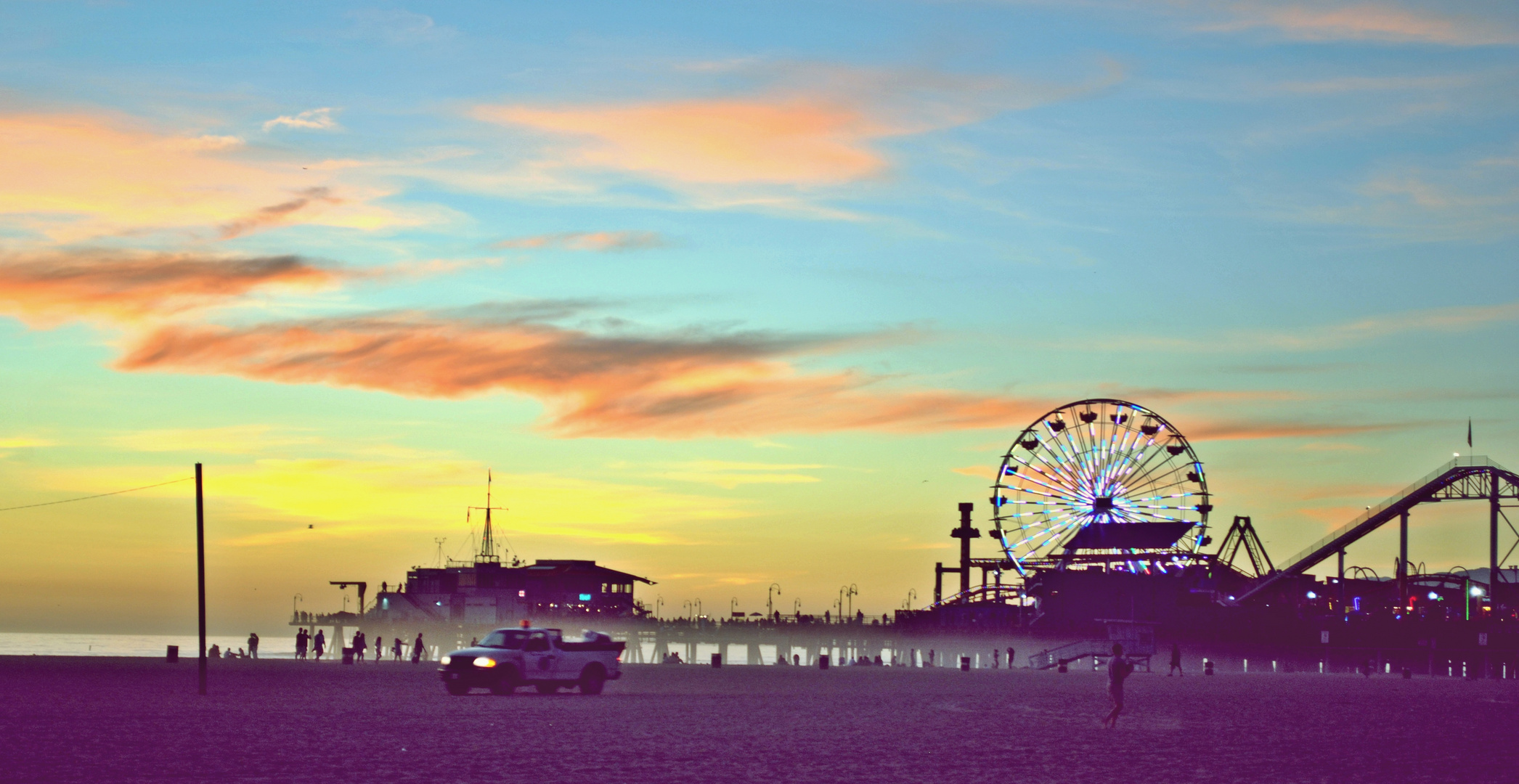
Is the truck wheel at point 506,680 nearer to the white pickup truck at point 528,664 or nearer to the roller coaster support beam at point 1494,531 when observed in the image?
the white pickup truck at point 528,664

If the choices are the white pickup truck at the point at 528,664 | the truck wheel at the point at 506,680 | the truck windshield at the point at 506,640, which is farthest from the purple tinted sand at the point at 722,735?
the truck windshield at the point at 506,640

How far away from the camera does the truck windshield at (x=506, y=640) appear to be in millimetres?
36875

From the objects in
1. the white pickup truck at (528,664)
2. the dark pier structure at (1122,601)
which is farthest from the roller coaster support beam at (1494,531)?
the white pickup truck at (528,664)

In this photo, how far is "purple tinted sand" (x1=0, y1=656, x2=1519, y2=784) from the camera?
57.1 feet

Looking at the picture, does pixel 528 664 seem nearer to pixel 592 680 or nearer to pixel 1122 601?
pixel 592 680

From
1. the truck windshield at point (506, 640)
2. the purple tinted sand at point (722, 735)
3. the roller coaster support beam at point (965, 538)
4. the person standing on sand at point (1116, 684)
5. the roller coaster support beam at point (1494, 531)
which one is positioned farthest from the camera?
the roller coaster support beam at point (965, 538)

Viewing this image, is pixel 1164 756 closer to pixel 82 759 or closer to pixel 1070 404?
pixel 82 759

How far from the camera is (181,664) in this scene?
6331cm

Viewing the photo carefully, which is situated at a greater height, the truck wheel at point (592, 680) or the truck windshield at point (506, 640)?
the truck windshield at point (506, 640)

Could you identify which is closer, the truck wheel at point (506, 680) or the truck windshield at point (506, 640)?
the truck wheel at point (506, 680)

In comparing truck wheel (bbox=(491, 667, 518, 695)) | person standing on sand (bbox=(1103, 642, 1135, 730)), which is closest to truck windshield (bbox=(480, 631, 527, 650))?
truck wheel (bbox=(491, 667, 518, 695))

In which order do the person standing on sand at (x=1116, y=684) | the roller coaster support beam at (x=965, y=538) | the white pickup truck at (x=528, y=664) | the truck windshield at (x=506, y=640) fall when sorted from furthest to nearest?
the roller coaster support beam at (x=965, y=538), the truck windshield at (x=506, y=640), the white pickup truck at (x=528, y=664), the person standing on sand at (x=1116, y=684)

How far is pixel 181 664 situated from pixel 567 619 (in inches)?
2976

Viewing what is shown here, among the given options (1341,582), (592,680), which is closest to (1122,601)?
(1341,582)
